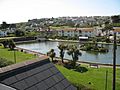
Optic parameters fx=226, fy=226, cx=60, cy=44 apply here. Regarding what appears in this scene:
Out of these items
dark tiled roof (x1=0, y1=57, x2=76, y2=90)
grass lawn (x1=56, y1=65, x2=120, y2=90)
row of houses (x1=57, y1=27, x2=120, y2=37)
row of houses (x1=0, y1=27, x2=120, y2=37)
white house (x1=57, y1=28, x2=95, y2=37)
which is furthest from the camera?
white house (x1=57, y1=28, x2=95, y2=37)

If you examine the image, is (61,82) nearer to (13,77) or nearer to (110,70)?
(13,77)

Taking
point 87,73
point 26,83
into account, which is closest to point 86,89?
point 87,73

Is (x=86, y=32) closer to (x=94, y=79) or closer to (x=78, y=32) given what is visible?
(x=78, y=32)

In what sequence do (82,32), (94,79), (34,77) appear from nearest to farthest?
(34,77)
(94,79)
(82,32)

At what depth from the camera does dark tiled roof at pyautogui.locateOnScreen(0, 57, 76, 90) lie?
5.03m

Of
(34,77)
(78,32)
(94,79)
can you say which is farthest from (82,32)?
(34,77)

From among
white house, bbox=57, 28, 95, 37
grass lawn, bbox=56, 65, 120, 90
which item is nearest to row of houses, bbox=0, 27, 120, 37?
white house, bbox=57, 28, 95, 37

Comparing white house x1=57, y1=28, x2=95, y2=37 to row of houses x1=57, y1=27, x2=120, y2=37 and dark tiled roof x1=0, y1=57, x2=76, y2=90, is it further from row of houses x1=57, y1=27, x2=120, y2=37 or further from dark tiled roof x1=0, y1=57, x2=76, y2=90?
dark tiled roof x1=0, y1=57, x2=76, y2=90

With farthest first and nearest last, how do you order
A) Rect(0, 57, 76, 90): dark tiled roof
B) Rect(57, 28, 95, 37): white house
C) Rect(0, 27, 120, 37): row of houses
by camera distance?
1. Rect(57, 28, 95, 37): white house
2. Rect(0, 27, 120, 37): row of houses
3. Rect(0, 57, 76, 90): dark tiled roof

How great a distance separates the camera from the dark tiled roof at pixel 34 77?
16.5 ft

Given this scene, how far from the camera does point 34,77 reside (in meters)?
5.59

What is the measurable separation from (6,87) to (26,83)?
0.52 metres

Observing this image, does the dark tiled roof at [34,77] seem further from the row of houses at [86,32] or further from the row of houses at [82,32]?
the row of houses at [86,32]

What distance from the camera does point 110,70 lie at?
18922mm
